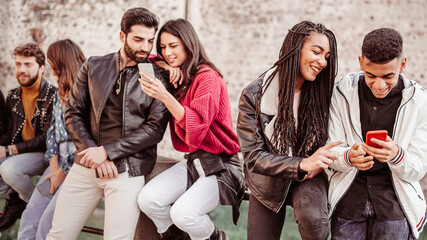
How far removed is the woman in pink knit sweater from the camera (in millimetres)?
3004

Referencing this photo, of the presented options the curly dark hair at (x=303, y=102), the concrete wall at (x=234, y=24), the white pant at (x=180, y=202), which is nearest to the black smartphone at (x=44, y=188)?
the white pant at (x=180, y=202)

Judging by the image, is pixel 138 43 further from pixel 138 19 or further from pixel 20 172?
pixel 20 172

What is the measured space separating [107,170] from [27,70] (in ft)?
6.06

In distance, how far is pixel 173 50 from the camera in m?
3.46

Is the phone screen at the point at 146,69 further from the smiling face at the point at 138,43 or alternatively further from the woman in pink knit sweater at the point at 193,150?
the smiling face at the point at 138,43

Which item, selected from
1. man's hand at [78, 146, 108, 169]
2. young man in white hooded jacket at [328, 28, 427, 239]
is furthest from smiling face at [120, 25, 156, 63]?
young man in white hooded jacket at [328, 28, 427, 239]

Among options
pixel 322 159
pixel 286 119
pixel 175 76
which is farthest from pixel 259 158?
pixel 175 76

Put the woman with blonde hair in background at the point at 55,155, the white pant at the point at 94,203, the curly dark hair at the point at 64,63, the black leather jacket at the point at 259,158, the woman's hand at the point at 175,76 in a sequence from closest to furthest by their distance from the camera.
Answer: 1. the black leather jacket at the point at 259,158
2. the white pant at the point at 94,203
3. the woman's hand at the point at 175,76
4. the woman with blonde hair in background at the point at 55,155
5. the curly dark hair at the point at 64,63

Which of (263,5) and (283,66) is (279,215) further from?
(263,5)

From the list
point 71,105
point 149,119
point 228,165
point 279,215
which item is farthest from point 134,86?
point 279,215

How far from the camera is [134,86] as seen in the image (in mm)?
3312

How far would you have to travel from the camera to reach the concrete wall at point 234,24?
9141 millimetres

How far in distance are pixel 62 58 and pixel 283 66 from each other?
2076 mm

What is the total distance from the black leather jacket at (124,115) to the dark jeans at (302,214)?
86 cm
